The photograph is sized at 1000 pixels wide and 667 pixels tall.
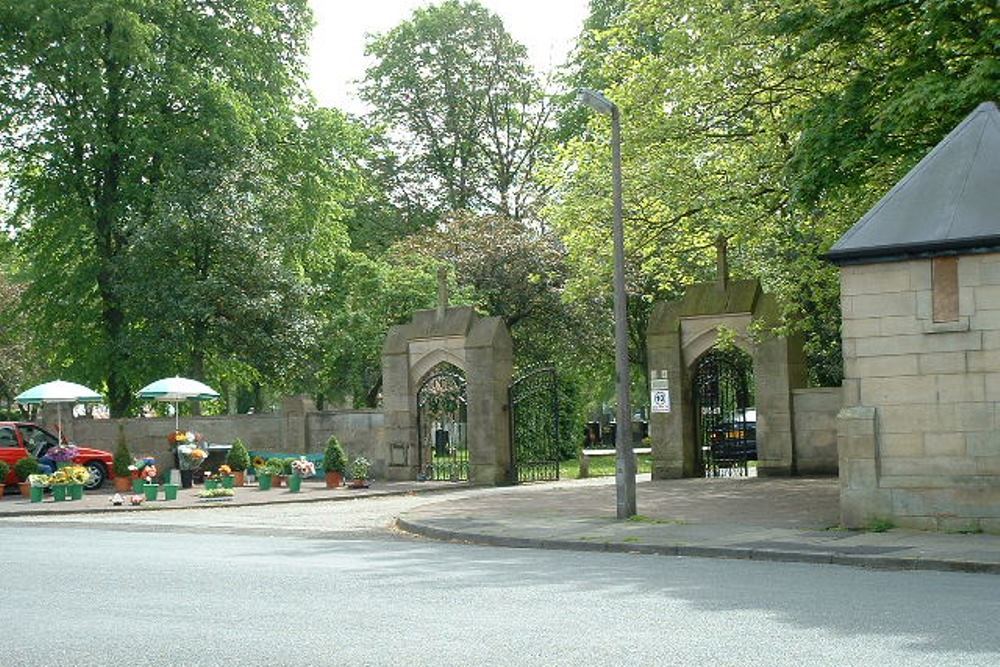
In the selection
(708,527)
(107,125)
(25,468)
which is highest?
(107,125)

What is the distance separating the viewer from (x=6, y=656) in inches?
345

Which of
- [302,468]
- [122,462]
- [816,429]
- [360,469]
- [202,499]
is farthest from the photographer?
[302,468]

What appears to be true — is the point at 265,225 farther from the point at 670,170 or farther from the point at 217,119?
the point at 670,170

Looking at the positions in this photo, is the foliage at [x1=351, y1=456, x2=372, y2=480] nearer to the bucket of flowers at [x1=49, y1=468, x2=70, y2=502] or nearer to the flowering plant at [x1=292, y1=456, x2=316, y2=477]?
the flowering plant at [x1=292, y1=456, x2=316, y2=477]

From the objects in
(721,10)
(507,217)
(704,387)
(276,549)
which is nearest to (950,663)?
(276,549)

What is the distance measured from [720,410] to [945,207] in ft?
47.4

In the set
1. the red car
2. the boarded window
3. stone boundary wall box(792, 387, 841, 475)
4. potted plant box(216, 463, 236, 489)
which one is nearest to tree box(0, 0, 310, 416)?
the red car

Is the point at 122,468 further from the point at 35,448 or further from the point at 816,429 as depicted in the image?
the point at 816,429

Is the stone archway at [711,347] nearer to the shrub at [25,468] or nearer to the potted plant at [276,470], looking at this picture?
the potted plant at [276,470]

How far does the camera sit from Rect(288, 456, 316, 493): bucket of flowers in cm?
2953

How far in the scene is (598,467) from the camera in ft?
137

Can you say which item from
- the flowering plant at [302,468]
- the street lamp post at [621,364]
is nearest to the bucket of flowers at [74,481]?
the flowering plant at [302,468]

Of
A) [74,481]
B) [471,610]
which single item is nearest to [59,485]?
[74,481]

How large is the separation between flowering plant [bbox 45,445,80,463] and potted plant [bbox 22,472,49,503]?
290cm
